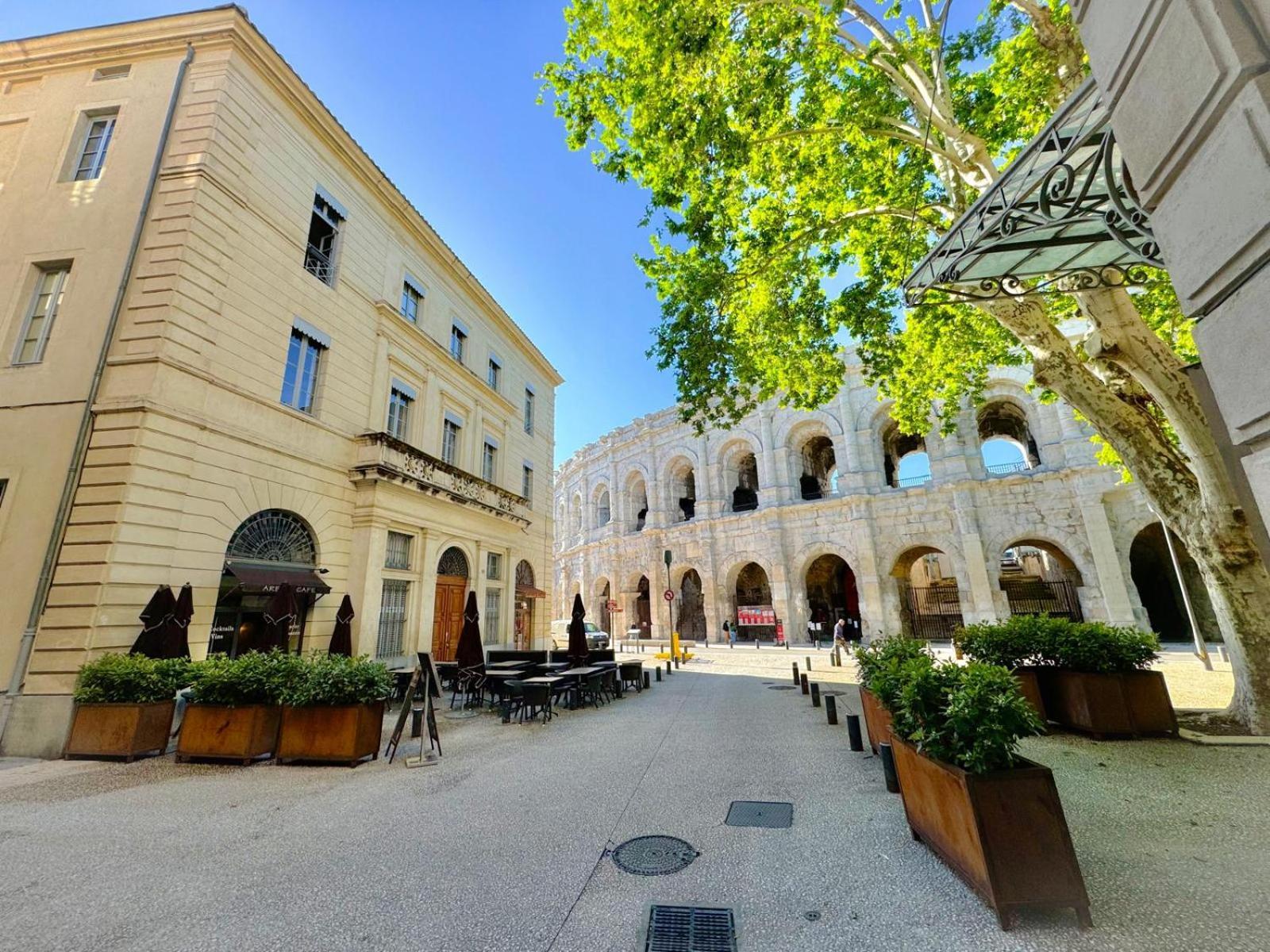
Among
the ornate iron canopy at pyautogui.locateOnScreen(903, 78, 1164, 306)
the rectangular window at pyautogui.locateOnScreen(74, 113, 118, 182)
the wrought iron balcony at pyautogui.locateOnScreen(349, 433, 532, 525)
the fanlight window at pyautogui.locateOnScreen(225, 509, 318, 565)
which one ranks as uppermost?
the rectangular window at pyautogui.locateOnScreen(74, 113, 118, 182)

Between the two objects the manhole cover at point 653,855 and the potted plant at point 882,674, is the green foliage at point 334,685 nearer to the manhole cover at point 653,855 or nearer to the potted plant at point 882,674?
the manhole cover at point 653,855

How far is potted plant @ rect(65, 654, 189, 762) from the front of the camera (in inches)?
267

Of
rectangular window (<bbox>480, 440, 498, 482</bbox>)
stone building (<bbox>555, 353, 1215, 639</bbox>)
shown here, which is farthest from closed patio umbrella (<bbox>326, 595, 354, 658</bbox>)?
stone building (<bbox>555, 353, 1215, 639</bbox>)

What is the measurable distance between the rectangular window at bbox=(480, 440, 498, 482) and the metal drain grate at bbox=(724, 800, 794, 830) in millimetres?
15256

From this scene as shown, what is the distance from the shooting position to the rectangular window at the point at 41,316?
29.7 feet

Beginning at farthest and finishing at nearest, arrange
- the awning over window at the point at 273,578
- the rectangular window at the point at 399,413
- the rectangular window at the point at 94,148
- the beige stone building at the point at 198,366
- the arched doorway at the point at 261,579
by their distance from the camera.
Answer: the rectangular window at the point at 399,413 < the rectangular window at the point at 94,148 < the arched doorway at the point at 261,579 < the awning over window at the point at 273,578 < the beige stone building at the point at 198,366

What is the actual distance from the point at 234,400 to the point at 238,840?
323 inches

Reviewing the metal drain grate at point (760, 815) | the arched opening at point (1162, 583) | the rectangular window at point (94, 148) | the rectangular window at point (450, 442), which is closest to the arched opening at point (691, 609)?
the rectangular window at point (450, 442)

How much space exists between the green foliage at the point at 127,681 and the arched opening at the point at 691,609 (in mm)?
28828

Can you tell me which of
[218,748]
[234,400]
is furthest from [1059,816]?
[234,400]

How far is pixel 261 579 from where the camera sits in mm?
9398

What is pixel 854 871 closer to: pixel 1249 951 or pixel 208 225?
pixel 1249 951

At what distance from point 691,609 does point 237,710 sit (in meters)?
29.5

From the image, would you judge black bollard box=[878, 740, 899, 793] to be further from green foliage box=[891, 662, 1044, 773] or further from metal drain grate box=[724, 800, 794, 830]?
green foliage box=[891, 662, 1044, 773]
